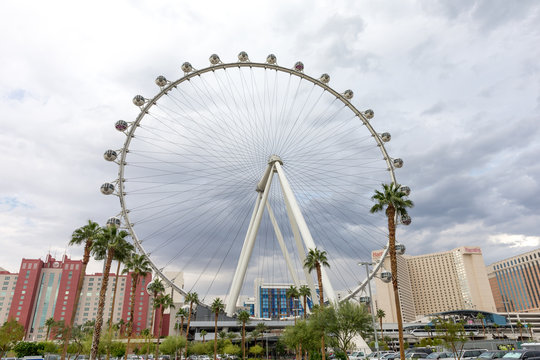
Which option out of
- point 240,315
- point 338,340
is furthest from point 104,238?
point 240,315

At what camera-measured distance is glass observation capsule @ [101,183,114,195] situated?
4212cm

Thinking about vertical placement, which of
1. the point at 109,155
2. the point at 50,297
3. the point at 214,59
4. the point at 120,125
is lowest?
the point at 50,297

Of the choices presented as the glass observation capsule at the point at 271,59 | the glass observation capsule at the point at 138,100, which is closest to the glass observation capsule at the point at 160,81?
the glass observation capsule at the point at 138,100

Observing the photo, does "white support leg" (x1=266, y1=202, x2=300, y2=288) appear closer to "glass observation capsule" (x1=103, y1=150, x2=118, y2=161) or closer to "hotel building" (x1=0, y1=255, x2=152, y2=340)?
"glass observation capsule" (x1=103, y1=150, x2=118, y2=161)

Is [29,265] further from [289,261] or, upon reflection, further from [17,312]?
[289,261]

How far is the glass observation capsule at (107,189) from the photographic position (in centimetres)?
4212

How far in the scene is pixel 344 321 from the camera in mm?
35281

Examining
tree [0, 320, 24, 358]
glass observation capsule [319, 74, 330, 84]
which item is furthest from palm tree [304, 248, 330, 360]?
tree [0, 320, 24, 358]

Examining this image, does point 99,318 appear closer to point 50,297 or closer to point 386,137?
point 386,137

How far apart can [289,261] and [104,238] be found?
25.1m

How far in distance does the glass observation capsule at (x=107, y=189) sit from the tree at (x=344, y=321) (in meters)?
27.0

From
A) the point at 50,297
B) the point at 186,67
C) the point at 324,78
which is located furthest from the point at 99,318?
the point at 50,297

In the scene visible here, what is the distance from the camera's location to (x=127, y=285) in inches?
5645

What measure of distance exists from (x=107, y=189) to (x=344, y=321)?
97.3 ft
